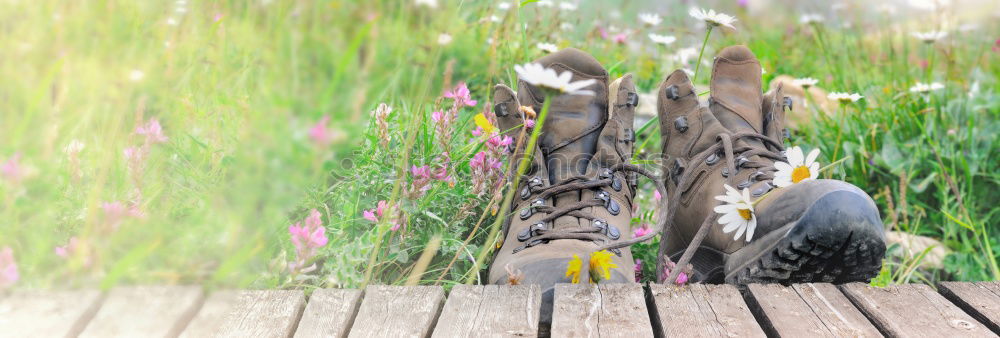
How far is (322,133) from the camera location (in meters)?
0.75

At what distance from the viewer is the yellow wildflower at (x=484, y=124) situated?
212cm

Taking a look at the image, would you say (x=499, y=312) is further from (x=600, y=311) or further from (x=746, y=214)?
(x=746, y=214)

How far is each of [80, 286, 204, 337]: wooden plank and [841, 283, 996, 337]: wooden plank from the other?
1.18 m

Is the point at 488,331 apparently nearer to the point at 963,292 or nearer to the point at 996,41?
the point at 963,292

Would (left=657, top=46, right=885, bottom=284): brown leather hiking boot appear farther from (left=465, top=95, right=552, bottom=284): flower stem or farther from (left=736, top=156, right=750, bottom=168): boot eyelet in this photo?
(left=465, top=95, right=552, bottom=284): flower stem

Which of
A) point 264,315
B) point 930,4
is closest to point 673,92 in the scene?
point 264,315

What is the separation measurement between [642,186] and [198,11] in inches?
86.4

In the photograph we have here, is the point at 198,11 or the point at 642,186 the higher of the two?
Answer: the point at 198,11

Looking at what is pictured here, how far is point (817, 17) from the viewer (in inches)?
194

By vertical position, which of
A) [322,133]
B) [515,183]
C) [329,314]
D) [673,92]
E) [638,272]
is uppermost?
[322,133]

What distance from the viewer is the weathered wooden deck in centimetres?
145

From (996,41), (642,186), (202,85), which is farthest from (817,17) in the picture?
(202,85)

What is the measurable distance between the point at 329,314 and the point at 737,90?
134 cm

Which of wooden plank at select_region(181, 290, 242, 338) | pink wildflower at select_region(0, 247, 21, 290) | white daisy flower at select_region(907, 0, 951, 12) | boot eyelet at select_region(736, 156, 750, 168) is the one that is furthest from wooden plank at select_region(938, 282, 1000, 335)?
white daisy flower at select_region(907, 0, 951, 12)
